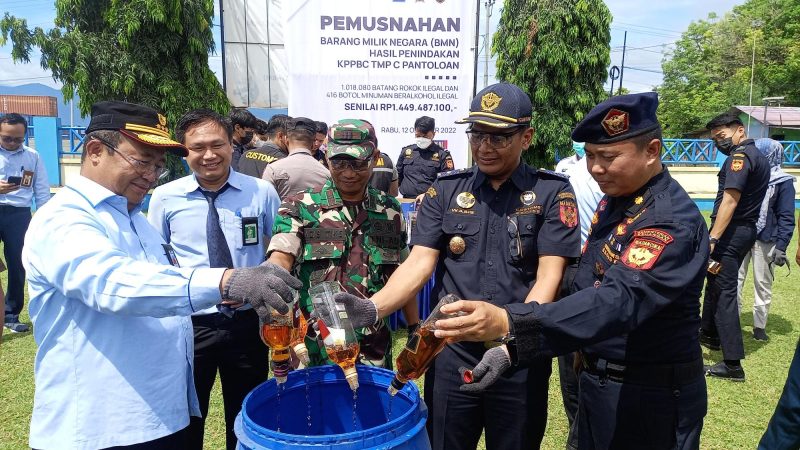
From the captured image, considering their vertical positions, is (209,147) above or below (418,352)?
above

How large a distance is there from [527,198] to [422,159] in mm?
4305

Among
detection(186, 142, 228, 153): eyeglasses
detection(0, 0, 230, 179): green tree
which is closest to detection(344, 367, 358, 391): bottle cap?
detection(186, 142, 228, 153): eyeglasses

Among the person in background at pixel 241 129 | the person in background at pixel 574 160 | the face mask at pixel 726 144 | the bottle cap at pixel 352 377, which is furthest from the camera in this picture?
the person in background at pixel 241 129

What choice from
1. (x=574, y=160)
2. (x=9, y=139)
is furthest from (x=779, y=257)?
(x=9, y=139)

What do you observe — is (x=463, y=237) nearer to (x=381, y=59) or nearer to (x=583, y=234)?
(x=583, y=234)

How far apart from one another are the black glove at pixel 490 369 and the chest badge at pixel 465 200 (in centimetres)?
84

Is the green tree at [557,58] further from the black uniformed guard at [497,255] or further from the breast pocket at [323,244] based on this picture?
the breast pocket at [323,244]

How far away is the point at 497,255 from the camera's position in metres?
2.02

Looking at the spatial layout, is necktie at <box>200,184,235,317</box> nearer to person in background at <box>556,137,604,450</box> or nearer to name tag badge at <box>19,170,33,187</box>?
person in background at <box>556,137,604,450</box>

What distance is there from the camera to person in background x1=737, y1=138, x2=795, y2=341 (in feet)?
15.6

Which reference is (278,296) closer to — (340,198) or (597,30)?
(340,198)

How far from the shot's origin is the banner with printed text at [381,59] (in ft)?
20.1

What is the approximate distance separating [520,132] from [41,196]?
201 inches

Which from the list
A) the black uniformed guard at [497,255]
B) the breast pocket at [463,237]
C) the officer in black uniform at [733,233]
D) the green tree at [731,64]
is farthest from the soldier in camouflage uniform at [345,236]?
the green tree at [731,64]
